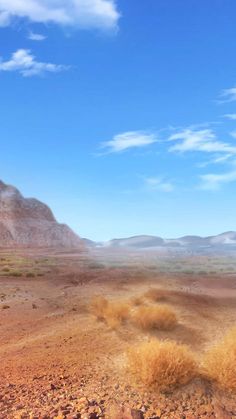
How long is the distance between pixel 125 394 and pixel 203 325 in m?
6.69

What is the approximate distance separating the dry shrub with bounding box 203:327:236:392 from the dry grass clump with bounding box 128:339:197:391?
0.32m

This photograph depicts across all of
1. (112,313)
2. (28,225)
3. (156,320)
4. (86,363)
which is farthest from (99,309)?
(28,225)

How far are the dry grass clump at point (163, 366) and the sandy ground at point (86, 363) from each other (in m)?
0.15

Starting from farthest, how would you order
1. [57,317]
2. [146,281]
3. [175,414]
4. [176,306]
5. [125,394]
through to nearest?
[146,281] < [176,306] < [57,317] < [125,394] < [175,414]

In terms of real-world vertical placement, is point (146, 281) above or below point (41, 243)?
below

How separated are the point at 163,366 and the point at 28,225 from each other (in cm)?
9470

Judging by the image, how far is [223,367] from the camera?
26.0 feet

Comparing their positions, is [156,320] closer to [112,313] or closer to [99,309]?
[112,313]

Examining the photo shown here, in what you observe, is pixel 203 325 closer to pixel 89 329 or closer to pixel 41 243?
pixel 89 329

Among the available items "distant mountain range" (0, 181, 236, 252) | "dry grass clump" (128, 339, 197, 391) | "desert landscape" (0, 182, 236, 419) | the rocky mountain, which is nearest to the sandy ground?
"desert landscape" (0, 182, 236, 419)

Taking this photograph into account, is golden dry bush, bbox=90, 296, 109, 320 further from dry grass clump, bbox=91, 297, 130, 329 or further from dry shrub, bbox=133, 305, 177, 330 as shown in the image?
dry shrub, bbox=133, 305, 177, 330

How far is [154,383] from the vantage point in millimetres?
7570

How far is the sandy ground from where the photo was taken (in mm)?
6973

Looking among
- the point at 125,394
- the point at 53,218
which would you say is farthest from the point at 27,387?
the point at 53,218
